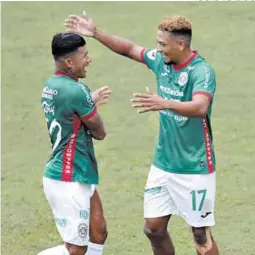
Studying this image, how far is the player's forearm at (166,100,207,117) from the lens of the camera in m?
8.70

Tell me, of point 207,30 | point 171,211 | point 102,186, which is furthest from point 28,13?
point 171,211

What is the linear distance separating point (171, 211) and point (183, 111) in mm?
1202

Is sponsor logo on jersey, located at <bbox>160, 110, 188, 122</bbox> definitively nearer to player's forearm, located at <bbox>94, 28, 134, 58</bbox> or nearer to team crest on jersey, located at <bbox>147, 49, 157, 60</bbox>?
team crest on jersey, located at <bbox>147, 49, 157, 60</bbox>

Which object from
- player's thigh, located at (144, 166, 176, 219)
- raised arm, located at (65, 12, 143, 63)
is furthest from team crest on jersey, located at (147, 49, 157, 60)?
player's thigh, located at (144, 166, 176, 219)

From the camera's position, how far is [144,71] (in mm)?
16750

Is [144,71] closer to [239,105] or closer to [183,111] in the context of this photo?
[239,105]

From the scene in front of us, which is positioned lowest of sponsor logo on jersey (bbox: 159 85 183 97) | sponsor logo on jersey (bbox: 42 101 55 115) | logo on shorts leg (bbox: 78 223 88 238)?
logo on shorts leg (bbox: 78 223 88 238)

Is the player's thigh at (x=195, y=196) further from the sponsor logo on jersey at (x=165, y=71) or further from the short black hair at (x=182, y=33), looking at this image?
the short black hair at (x=182, y=33)

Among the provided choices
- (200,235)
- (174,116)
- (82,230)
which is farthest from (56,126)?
(200,235)

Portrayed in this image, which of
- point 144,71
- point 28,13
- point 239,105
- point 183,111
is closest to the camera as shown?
point 183,111

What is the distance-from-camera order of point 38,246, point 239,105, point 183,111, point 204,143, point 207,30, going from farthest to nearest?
point 207,30, point 239,105, point 38,246, point 204,143, point 183,111

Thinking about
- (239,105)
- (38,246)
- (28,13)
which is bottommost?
(38,246)

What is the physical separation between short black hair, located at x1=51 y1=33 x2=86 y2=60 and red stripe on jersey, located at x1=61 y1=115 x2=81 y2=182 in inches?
23.2

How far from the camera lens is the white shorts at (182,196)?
30.7 feet
